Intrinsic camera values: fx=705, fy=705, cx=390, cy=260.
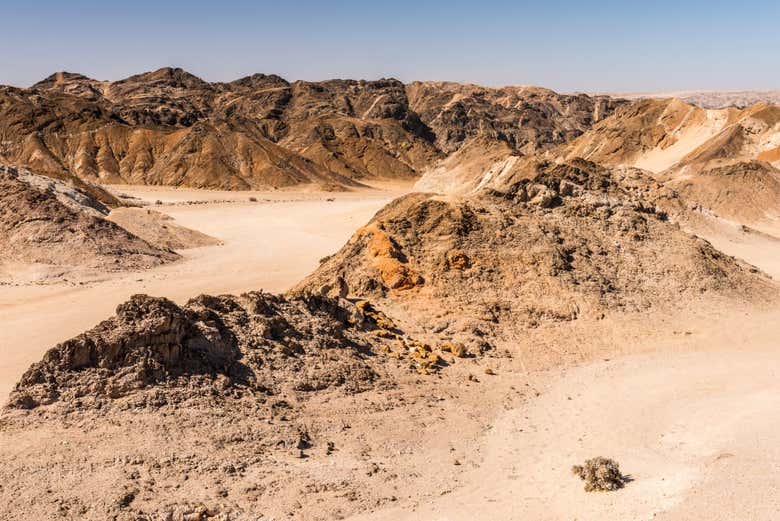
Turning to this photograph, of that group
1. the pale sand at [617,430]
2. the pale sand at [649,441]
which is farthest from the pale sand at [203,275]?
the pale sand at [649,441]

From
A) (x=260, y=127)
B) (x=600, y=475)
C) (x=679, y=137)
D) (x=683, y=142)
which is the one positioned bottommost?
(x=600, y=475)

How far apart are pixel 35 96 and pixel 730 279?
89.4 m

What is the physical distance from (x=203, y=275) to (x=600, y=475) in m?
20.6

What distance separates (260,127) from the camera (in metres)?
106

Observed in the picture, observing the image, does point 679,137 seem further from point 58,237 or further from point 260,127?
point 260,127

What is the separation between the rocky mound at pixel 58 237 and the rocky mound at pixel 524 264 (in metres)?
11.2

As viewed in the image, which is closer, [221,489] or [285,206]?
[221,489]

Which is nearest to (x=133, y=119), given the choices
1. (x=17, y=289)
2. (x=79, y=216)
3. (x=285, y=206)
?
(x=285, y=206)

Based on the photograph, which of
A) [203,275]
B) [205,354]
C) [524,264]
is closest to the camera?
[205,354]

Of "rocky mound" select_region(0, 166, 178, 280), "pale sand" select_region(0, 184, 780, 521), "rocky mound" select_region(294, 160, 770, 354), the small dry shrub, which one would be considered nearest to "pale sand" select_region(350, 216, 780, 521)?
"pale sand" select_region(0, 184, 780, 521)

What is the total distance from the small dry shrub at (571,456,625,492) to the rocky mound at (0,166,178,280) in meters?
21.7

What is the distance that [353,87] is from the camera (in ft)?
471

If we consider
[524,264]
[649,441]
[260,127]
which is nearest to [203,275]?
[524,264]

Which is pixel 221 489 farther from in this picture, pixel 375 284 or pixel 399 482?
pixel 375 284
